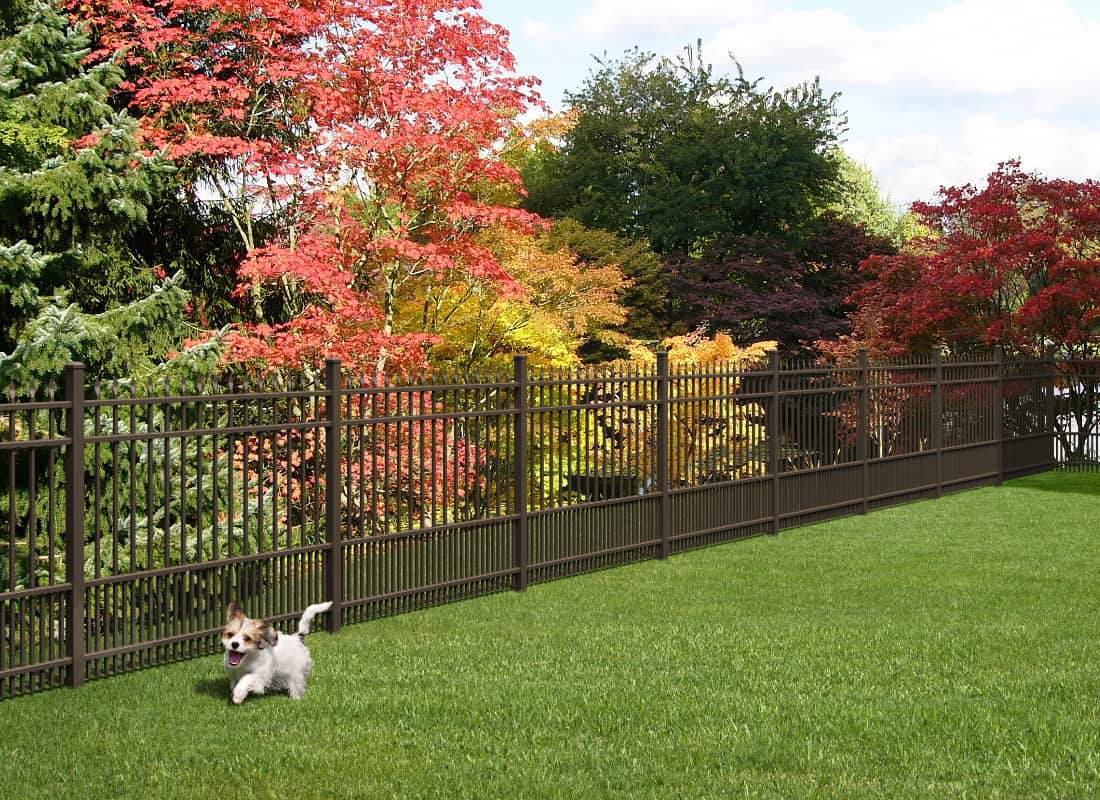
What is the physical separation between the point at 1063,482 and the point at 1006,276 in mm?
5340

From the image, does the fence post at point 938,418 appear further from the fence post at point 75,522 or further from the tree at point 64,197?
the fence post at point 75,522

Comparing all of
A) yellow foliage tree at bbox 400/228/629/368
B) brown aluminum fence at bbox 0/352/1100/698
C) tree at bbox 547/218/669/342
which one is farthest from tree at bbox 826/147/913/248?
brown aluminum fence at bbox 0/352/1100/698

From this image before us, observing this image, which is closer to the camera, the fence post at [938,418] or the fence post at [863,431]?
the fence post at [863,431]

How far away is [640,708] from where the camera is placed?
673 cm

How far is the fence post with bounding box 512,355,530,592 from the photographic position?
10.8 meters

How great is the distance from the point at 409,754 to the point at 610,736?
105cm

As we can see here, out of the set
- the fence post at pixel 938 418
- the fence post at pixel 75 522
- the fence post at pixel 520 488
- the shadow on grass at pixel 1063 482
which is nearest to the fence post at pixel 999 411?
the shadow on grass at pixel 1063 482

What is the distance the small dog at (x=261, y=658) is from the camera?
685cm

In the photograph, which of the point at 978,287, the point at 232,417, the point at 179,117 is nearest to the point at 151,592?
the point at 232,417

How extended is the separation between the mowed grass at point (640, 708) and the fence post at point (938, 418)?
6.97 m

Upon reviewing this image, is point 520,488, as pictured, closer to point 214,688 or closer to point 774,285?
point 214,688

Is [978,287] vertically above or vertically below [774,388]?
above

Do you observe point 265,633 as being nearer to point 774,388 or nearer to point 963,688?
point 963,688

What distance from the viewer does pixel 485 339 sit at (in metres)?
20.3
